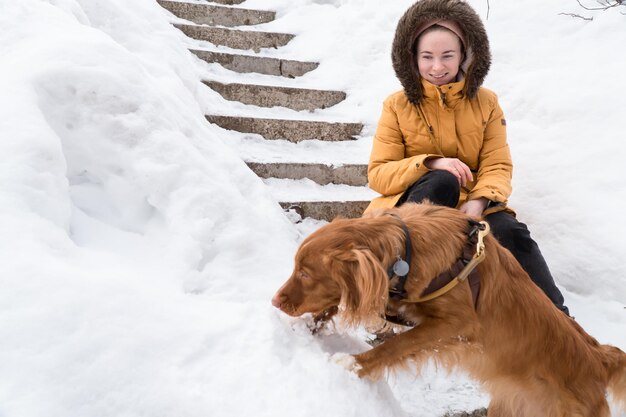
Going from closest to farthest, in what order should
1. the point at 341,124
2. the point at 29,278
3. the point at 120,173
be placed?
the point at 29,278, the point at 120,173, the point at 341,124

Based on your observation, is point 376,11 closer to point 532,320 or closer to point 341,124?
point 341,124

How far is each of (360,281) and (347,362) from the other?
287 millimetres

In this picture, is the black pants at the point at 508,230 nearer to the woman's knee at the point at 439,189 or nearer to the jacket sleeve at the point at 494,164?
the woman's knee at the point at 439,189

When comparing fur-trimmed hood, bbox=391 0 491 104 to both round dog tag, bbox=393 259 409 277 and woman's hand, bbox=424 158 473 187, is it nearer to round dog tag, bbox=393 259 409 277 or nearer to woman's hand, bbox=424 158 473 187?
woman's hand, bbox=424 158 473 187

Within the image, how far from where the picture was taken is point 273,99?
13.9 feet

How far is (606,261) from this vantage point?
2.77m

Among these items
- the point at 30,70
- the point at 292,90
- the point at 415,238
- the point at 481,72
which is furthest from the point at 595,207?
the point at 30,70

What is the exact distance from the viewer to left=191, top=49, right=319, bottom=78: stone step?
4.50m

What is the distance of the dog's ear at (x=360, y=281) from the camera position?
150 centimetres

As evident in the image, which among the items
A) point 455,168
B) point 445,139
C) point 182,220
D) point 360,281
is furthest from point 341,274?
point 445,139

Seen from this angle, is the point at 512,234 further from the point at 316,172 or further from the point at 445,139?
the point at 316,172

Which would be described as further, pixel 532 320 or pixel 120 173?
pixel 120 173

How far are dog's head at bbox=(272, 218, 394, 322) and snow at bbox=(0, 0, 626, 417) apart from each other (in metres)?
0.12

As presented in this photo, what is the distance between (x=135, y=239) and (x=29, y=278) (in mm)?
636
